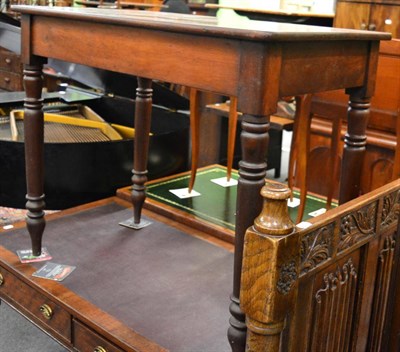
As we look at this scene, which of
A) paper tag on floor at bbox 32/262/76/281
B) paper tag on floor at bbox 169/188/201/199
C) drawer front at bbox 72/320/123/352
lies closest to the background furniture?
paper tag on floor at bbox 169/188/201/199

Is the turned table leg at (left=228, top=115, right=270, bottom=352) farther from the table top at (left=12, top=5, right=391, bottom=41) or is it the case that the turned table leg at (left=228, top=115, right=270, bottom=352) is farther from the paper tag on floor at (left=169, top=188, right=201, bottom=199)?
the paper tag on floor at (left=169, top=188, right=201, bottom=199)

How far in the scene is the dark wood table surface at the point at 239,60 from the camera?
131 centimetres

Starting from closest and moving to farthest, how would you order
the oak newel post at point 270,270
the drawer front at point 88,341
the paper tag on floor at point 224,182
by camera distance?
the oak newel post at point 270,270, the drawer front at point 88,341, the paper tag on floor at point 224,182

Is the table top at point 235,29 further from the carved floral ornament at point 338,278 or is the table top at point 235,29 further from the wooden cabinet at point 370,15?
the wooden cabinet at point 370,15

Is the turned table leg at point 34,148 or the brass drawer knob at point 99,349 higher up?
the turned table leg at point 34,148

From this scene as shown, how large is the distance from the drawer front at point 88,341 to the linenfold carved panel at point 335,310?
695 mm

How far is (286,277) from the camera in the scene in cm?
101

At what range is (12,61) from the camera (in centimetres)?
596

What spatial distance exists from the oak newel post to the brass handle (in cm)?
109

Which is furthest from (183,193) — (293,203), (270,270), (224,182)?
(270,270)

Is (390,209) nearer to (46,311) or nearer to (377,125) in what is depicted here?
(46,311)

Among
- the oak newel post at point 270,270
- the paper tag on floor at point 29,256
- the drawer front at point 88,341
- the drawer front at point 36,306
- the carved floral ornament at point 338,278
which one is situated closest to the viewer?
the oak newel post at point 270,270

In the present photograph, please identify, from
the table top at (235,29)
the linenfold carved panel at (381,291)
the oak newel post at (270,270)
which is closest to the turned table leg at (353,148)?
the table top at (235,29)

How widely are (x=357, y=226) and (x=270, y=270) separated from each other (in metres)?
0.32
